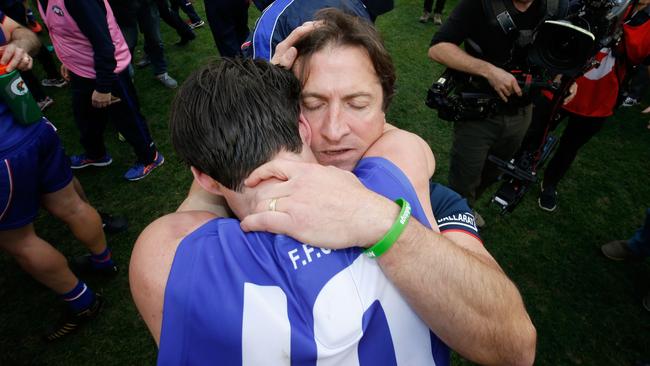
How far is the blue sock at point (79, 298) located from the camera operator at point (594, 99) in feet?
11.7

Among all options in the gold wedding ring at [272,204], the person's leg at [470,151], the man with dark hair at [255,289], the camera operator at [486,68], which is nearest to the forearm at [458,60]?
the camera operator at [486,68]

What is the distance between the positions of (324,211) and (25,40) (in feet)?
9.03

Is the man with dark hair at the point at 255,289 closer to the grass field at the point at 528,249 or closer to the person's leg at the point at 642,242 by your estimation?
the grass field at the point at 528,249

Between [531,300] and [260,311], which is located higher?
[260,311]

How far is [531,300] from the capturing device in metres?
3.05

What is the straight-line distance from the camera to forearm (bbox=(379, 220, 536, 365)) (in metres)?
1.00

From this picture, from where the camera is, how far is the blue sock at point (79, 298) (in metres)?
2.59

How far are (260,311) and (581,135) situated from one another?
3646 millimetres

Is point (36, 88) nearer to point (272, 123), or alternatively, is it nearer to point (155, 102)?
point (155, 102)

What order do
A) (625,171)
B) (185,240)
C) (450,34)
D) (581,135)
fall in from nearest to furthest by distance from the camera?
(185,240)
(450,34)
(581,135)
(625,171)

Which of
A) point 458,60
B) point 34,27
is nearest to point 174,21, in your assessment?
point 34,27

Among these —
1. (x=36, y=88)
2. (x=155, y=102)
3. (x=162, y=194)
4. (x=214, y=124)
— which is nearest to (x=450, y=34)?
(x=214, y=124)

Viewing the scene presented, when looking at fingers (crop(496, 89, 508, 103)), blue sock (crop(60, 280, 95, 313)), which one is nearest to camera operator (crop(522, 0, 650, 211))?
fingers (crop(496, 89, 508, 103))

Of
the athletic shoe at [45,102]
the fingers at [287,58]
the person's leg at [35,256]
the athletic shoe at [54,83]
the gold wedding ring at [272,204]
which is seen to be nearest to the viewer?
the gold wedding ring at [272,204]
